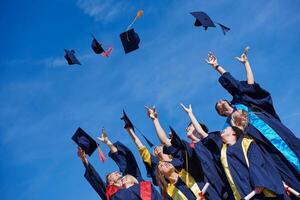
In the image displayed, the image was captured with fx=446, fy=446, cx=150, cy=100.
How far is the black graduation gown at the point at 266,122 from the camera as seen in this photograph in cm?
559

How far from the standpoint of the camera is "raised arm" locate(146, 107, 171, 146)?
6.35 metres

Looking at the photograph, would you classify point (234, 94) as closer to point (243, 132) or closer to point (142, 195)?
point (243, 132)

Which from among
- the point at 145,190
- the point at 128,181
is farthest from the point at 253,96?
the point at 128,181

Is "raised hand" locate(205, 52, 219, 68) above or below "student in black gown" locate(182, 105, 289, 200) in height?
above

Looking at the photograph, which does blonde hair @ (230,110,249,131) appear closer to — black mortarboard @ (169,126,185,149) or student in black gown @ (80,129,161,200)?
black mortarboard @ (169,126,185,149)

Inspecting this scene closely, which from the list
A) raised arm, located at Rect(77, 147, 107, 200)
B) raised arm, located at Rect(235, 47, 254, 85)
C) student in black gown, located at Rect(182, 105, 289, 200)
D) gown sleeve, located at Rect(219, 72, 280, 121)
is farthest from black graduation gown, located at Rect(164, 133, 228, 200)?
raised arm, located at Rect(77, 147, 107, 200)

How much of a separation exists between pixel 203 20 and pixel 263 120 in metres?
2.46

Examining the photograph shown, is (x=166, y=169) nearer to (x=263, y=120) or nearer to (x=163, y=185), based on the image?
(x=163, y=185)

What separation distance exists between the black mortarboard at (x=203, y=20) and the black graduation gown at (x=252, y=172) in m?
2.87

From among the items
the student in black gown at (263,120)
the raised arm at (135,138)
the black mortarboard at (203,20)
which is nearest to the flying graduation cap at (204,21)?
the black mortarboard at (203,20)

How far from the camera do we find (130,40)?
8180 millimetres

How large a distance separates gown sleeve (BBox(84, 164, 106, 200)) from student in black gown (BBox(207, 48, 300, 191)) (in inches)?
92.0

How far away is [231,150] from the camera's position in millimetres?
5312

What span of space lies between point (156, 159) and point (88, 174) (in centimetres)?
122
